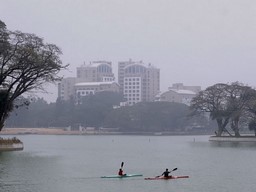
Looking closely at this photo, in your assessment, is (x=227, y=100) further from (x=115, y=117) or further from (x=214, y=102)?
(x=115, y=117)

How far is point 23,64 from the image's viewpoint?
64.0 m

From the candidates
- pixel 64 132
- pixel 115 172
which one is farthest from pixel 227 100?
pixel 64 132

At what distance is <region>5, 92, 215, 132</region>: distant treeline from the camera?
178 metres

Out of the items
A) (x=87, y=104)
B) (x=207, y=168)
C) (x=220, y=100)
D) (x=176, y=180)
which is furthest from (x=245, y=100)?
(x=87, y=104)

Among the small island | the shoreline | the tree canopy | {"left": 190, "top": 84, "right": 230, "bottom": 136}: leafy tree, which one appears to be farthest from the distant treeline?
the small island

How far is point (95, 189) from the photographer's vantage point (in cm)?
3488

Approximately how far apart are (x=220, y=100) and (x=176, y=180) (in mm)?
72804

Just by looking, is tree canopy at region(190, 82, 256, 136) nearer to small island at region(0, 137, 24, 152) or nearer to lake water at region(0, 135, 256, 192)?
small island at region(0, 137, 24, 152)

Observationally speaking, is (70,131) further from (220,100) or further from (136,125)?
(220,100)

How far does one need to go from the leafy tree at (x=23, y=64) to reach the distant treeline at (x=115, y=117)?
105m

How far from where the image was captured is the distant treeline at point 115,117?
17750 centimetres

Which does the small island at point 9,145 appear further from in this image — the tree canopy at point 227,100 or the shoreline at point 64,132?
the shoreline at point 64,132

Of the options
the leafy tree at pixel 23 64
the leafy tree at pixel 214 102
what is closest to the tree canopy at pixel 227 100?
the leafy tree at pixel 214 102

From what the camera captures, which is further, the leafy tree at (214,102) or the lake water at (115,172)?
the leafy tree at (214,102)
